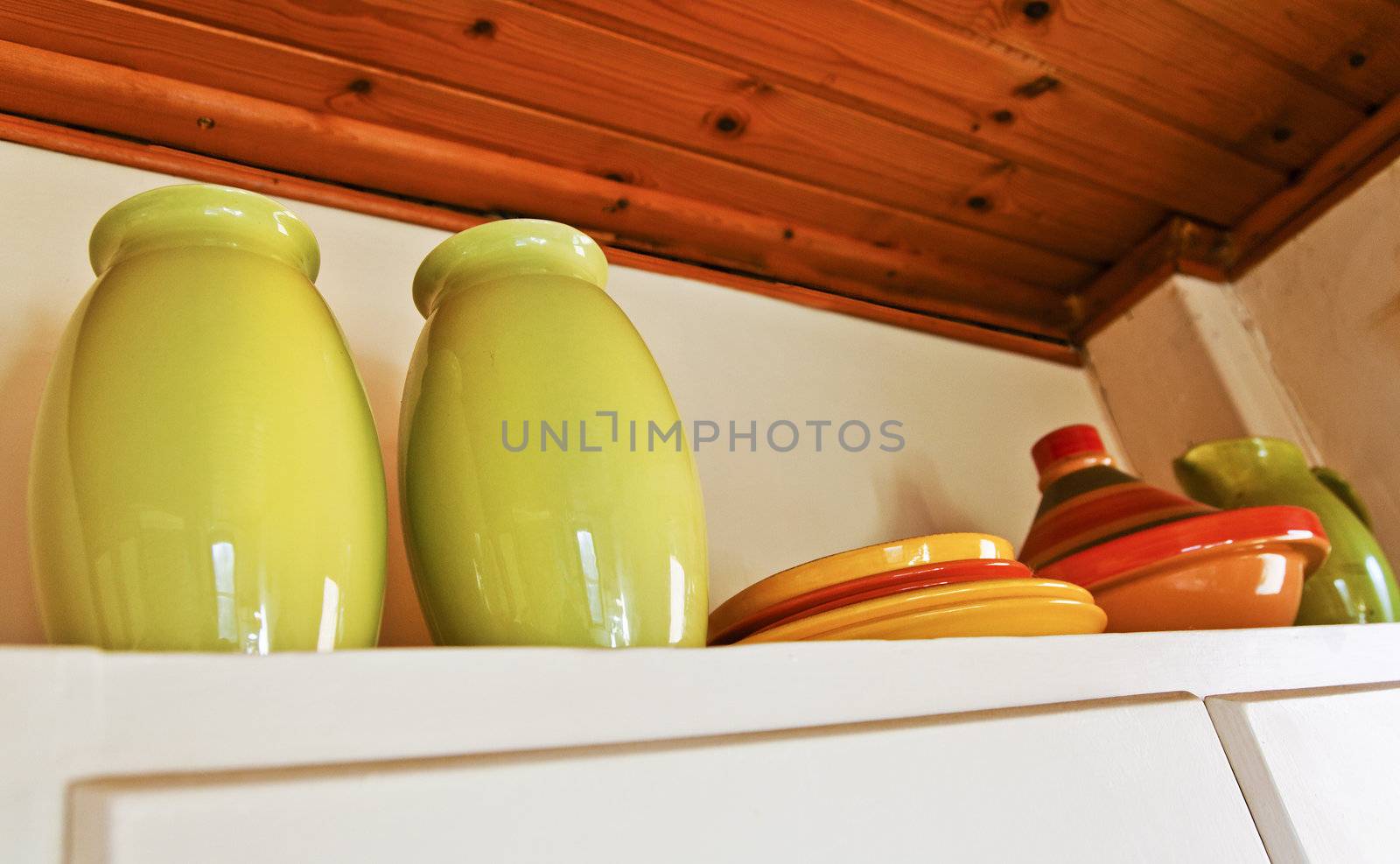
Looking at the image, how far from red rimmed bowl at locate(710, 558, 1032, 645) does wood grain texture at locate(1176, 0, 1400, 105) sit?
26.4 inches

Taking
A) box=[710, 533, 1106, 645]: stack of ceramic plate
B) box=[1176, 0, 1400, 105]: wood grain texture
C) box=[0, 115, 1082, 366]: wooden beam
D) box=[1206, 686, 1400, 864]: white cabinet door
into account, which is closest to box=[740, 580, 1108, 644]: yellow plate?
box=[710, 533, 1106, 645]: stack of ceramic plate

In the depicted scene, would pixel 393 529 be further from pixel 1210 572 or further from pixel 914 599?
pixel 1210 572

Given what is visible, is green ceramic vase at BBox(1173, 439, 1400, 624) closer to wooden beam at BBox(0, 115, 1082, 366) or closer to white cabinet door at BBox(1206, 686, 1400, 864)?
white cabinet door at BBox(1206, 686, 1400, 864)

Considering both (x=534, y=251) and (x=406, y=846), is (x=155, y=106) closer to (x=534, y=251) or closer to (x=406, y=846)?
(x=534, y=251)

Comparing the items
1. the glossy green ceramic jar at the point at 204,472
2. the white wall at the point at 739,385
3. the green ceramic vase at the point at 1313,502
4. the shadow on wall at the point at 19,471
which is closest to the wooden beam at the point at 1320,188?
the white wall at the point at 739,385

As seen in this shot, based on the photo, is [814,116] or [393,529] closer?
[393,529]

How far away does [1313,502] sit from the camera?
769 millimetres

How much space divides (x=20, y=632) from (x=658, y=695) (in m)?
0.40

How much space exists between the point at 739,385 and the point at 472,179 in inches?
12.0

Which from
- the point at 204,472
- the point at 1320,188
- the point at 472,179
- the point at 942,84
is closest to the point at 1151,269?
the point at 1320,188

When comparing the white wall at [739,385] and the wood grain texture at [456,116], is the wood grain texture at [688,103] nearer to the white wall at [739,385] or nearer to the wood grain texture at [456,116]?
the wood grain texture at [456,116]

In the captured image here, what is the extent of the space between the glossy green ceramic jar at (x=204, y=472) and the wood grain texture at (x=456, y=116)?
37cm

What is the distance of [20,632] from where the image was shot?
1.74 feet

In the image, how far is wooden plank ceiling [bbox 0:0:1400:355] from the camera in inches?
29.2
